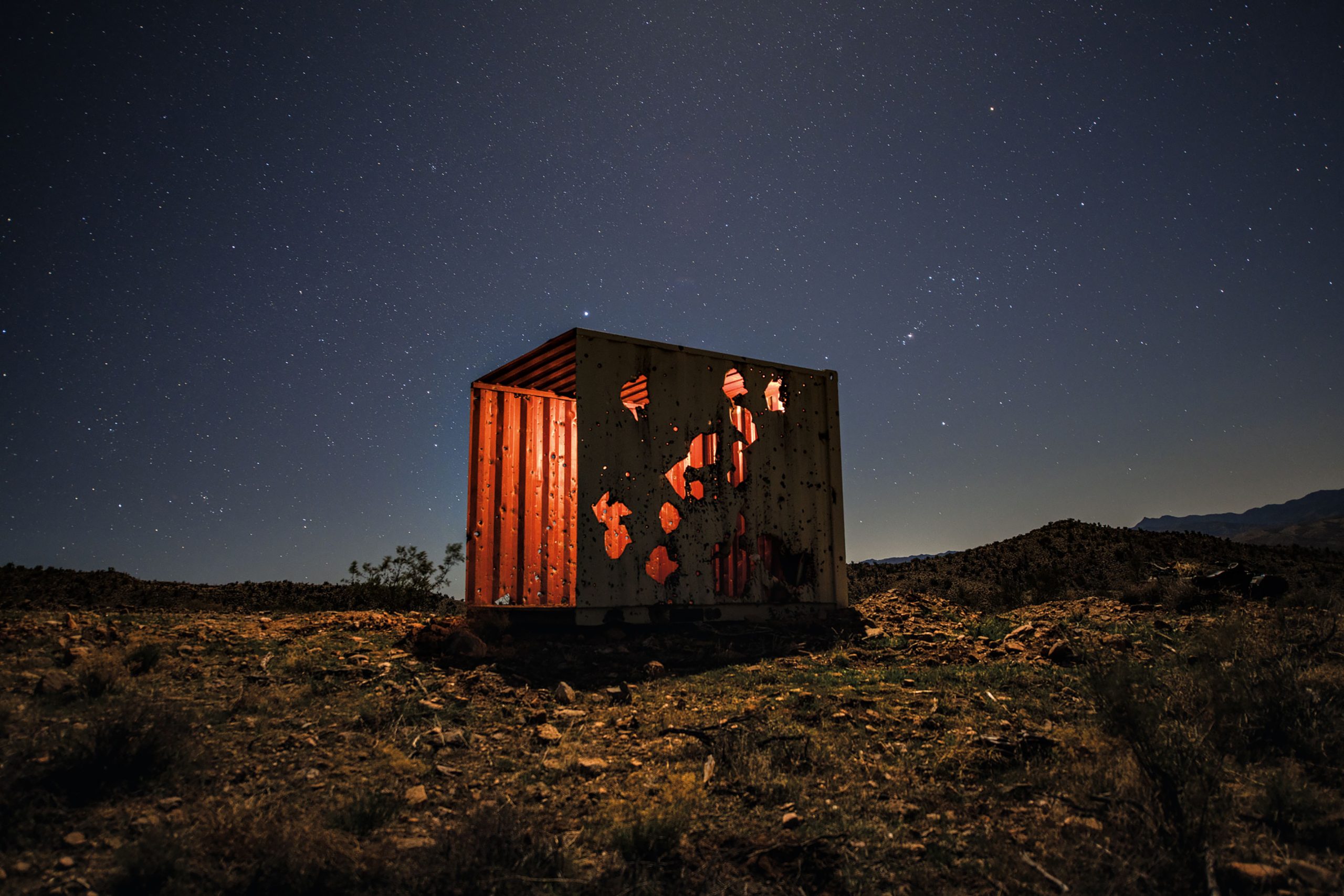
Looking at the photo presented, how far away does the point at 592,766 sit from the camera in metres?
4.48

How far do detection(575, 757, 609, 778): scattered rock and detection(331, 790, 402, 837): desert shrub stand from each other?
114 centimetres

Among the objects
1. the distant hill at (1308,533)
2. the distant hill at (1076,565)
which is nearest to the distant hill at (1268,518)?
the distant hill at (1308,533)

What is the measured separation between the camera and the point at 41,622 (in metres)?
6.62

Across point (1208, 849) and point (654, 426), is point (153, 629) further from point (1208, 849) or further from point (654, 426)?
point (1208, 849)

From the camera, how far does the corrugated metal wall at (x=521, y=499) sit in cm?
950

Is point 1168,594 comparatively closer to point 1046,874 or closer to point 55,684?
point 1046,874

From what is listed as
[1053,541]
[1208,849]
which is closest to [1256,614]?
[1208,849]

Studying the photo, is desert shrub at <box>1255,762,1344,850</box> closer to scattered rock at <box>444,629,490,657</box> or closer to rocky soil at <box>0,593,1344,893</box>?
rocky soil at <box>0,593,1344,893</box>

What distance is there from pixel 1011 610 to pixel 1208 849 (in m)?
9.34

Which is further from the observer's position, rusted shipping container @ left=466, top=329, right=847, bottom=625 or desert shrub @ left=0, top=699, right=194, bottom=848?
rusted shipping container @ left=466, top=329, right=847, bottom=625

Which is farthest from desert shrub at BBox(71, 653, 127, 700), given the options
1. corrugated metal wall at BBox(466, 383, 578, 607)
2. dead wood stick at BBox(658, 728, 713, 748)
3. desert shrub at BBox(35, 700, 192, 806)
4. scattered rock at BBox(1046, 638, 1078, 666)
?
scattered rock at BBox(1046, 638, 1078, 666)

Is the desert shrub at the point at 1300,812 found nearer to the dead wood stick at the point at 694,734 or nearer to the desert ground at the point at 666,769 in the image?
the desert ground at the point at 666,769

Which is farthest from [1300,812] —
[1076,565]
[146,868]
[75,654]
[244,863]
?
[1076,565]

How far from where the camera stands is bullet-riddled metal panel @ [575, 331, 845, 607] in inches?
337
